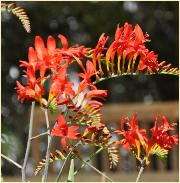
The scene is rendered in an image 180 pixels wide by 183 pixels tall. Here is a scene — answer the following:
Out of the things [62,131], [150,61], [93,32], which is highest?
[93,32]

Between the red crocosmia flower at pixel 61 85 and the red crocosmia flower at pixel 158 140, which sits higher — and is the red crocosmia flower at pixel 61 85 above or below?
above

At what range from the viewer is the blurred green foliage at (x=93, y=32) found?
4.31 metres

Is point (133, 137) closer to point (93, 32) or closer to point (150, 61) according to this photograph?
point (150, 61)

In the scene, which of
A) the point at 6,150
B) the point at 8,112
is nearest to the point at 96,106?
the point at 6,150

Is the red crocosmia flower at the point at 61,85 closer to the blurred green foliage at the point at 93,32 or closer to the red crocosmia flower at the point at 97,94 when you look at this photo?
the red crocosmia flower at the point at 97,94

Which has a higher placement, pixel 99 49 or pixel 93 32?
pixel 93 32

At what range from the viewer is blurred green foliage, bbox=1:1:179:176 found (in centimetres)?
431

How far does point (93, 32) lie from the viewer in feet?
15.0

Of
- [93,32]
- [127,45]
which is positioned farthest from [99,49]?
[93,32]

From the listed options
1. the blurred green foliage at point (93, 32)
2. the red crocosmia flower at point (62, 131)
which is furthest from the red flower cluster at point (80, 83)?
the blurred green foliage at point (93, 32)

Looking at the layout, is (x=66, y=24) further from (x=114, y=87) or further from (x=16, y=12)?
(x=16, y=12)

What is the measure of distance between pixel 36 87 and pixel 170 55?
13.5 ft

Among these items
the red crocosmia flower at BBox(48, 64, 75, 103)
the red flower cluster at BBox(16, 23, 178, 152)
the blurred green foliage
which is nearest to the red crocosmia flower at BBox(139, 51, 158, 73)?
the red flower cluster at BBox(16, 23, 178, 152)

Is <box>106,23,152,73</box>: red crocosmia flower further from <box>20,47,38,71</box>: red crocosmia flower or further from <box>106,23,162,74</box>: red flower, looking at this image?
<box>20,47,38,71</box>: red crocosmia flower
